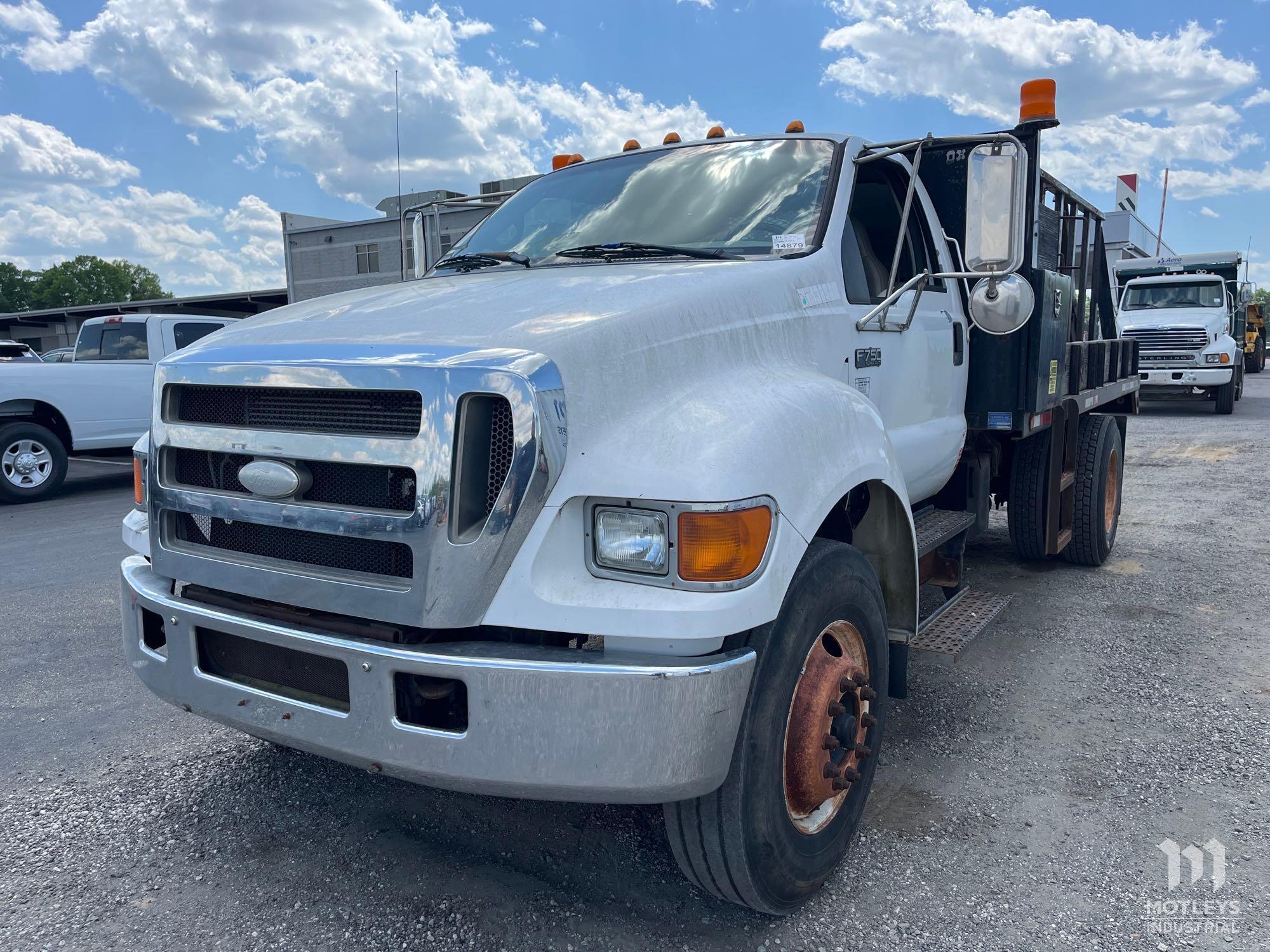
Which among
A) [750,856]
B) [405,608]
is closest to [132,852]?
[405,608]

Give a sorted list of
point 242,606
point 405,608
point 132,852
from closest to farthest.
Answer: point 405,608
point 242,606
point 132,852

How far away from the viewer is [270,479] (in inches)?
91.6

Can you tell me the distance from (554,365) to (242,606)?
3.68 ft

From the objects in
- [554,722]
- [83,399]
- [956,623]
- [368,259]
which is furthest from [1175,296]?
[368,259]

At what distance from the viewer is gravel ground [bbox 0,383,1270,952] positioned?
2492 mm

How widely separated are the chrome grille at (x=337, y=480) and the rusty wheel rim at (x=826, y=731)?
1112mm

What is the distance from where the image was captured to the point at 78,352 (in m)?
10.7

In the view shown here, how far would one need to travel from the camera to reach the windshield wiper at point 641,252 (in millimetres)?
3146

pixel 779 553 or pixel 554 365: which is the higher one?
pixel 554 365

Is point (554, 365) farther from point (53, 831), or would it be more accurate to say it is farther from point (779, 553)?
point (53, 831)

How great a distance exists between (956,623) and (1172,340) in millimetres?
16375

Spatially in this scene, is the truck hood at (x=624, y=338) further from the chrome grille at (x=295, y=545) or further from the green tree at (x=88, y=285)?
the green tree at (x=88, y=285)

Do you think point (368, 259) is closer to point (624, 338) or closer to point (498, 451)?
point (624, 338)

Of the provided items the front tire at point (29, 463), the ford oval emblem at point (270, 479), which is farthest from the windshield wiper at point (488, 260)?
the front tire at point (29, 463)
